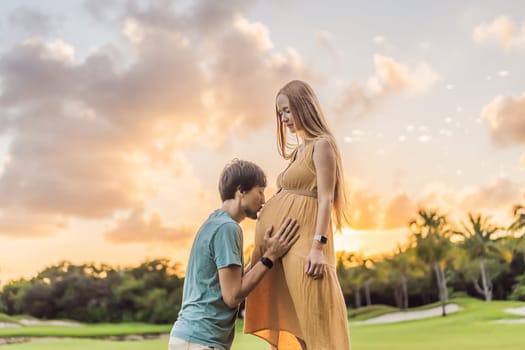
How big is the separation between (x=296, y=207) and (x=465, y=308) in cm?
2241

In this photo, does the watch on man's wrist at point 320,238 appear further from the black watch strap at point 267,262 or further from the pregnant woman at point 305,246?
the black watch strap at point 267,262

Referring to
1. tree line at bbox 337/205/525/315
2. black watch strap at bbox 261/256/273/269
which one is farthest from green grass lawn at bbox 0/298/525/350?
black watch strap at bbox 261/256/273/269

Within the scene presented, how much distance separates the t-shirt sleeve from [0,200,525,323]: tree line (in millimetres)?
20592

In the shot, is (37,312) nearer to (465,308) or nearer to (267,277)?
(465,308)

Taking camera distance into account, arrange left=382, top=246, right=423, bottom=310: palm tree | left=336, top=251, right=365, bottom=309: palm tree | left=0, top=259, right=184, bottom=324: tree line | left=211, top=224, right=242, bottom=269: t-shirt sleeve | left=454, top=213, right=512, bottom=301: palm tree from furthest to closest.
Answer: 1. left=336, top=251, right=365, bottom=309: palm tree
2. left=382, top=246, right=423, bottom=310: palm tree
3. left=454, top=213, right=512, bottom=301: palm tree
4. left=0, top=259, right=184, bottom=324: tree line
5. left=211, top=224, right=242, bottom=269: t-shirt sleeve

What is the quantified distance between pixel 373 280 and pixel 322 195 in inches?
942

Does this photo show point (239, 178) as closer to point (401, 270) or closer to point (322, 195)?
point (322, 195)

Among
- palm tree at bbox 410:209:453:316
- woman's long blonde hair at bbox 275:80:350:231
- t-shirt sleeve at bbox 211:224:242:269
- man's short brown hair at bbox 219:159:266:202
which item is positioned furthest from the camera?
palm tree at bbox 410:209:453:316

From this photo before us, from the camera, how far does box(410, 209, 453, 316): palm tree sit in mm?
24719

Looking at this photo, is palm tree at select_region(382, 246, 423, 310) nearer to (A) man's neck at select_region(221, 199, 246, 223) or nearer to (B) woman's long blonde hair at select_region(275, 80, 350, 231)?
(B) woman's long blonde hair at select_region(275, 80, 350, 231)

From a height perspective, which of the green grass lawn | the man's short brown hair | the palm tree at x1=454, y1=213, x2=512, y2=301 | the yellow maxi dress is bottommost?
the green grass lawn

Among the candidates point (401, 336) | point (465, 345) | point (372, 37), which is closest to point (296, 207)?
point (465, 345)

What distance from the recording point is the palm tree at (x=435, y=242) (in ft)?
81.1

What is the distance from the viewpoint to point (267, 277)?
3084 mm
